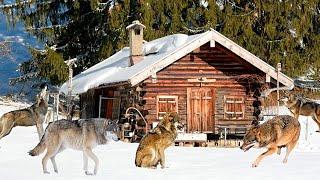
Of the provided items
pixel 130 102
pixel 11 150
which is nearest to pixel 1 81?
pixel 130 102

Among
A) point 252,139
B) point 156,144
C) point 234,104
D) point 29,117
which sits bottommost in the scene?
point 156,144

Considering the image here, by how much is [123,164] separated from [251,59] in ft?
43.5

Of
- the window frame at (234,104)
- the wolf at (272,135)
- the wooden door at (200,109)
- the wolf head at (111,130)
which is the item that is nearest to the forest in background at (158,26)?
the window frame at (234,104)

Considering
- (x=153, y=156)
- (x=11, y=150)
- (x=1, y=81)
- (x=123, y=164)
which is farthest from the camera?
(x=1, y=81)

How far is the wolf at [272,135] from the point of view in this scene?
41.6ft

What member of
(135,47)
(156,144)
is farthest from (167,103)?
(156,144)

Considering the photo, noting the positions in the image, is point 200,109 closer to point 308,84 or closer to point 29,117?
point 29,117

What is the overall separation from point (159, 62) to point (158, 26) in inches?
675

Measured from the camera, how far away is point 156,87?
27.0 m

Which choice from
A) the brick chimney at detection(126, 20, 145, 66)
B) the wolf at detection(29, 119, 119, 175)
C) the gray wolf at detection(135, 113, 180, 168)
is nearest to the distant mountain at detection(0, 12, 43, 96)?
the brick chimney at detection(126, 20, 145, 66)

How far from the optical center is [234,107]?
2777cm

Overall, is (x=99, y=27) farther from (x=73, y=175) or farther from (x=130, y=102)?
(x=73, y=175)

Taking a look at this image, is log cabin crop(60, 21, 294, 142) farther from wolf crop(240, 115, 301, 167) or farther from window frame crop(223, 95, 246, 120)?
wolf crop(240, 115, 301, 167)

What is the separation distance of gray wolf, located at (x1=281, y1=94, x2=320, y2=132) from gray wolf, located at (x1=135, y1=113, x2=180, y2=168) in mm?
13222
